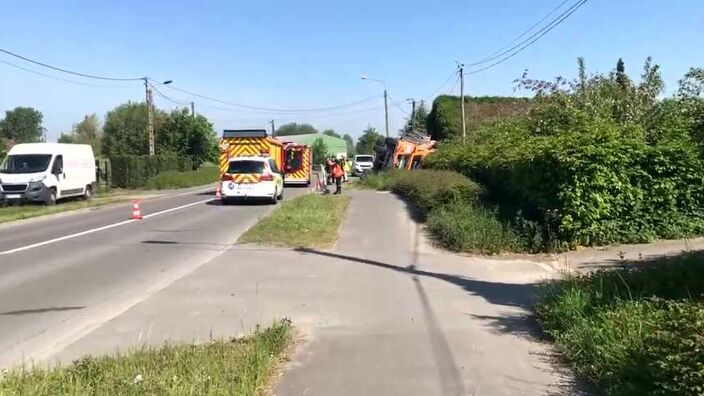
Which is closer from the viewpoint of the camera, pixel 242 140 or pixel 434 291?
pixel 434 291

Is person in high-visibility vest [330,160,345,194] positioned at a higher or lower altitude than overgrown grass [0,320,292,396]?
higher

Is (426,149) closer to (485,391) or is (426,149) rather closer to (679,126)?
(679,126)

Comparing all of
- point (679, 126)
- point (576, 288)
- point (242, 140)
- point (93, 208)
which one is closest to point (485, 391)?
point (576, 288)

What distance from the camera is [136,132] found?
8069 centimetres

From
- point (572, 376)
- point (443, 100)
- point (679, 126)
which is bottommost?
point (572, 376)

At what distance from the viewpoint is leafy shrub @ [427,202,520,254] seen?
40.1 feet

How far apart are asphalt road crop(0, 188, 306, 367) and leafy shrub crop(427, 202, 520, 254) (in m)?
4.27

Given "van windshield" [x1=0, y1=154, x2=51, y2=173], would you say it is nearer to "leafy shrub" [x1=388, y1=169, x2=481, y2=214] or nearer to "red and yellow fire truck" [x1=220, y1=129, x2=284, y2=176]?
"red and yellow fire truck" [x1=220, y1=129, x2=284, y2=176]

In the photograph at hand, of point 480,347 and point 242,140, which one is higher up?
point 242,140

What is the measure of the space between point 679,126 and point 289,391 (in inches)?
479

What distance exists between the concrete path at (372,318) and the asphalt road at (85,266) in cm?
47

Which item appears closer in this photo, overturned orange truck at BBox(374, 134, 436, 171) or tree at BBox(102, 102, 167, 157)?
overturned orange truck at BBox(374, 134, 436, 171)

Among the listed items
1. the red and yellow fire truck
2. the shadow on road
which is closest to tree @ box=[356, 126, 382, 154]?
the red and yellow fire truck

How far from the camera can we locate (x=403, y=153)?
41625 mm
